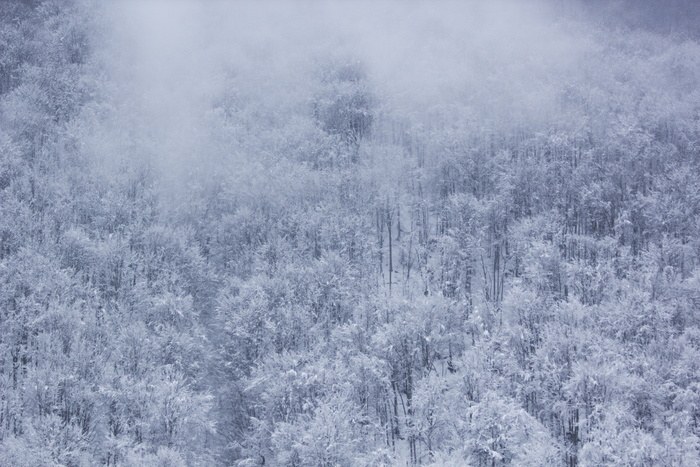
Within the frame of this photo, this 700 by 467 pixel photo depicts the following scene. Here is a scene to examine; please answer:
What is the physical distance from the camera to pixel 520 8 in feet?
381

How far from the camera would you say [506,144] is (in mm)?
70188

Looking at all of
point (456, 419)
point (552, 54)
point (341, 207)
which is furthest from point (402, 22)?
point (456, 419)

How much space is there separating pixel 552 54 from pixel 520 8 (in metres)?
33.5

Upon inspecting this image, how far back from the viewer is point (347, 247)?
52562mm

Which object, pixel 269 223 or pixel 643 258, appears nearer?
pixel 643 258

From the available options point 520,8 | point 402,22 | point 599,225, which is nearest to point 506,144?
point 599,225

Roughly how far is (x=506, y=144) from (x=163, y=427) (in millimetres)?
54561

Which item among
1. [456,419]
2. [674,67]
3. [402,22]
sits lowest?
[456,419]

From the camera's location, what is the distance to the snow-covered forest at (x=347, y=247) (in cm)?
3334

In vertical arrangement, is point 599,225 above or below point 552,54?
below

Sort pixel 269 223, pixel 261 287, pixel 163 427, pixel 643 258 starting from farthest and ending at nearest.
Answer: pixel 269 223
pixel 643 258
pixel 261 287
pixel 163 427

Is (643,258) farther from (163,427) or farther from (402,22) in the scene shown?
(402,22)

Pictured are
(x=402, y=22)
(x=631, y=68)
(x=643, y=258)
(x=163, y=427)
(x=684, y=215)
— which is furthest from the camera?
(x=402, y=22)

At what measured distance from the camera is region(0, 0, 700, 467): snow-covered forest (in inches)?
1313
